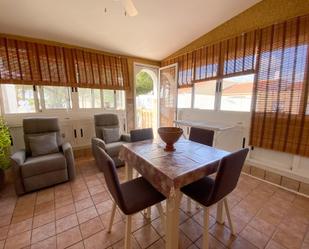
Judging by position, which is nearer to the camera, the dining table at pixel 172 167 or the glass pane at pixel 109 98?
the dining table at pixel 172 167

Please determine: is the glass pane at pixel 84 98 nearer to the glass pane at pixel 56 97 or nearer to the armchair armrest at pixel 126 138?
the glass pane at pixel 56 97

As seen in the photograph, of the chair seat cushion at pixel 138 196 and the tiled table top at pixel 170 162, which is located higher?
the tiled table top at pixel 170 162

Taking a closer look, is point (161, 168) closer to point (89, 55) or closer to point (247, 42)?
point (247, 42)

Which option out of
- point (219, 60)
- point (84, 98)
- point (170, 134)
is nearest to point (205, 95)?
point (219, 60)

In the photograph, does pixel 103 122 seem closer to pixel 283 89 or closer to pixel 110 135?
pixel 110 135

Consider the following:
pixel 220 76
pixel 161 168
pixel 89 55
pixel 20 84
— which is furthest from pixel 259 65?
pixel 20 84

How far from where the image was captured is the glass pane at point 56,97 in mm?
3210

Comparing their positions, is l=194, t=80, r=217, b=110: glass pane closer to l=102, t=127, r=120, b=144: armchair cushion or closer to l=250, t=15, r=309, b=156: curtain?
l=250, t=15, r=309, b=156: curtain

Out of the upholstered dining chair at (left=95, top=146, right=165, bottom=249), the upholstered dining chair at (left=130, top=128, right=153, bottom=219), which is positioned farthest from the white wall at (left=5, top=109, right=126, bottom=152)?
the upholstered dining chair at (left=95, top=146, right=165, bottom=249)

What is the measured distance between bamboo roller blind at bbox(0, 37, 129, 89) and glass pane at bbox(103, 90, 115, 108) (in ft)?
0.64

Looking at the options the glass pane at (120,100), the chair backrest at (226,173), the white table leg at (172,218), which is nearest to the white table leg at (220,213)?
the chair backrest at (226,173)

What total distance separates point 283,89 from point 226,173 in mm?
1971

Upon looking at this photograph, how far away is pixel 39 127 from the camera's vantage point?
2646mm

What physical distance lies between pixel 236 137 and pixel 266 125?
1.75ft
